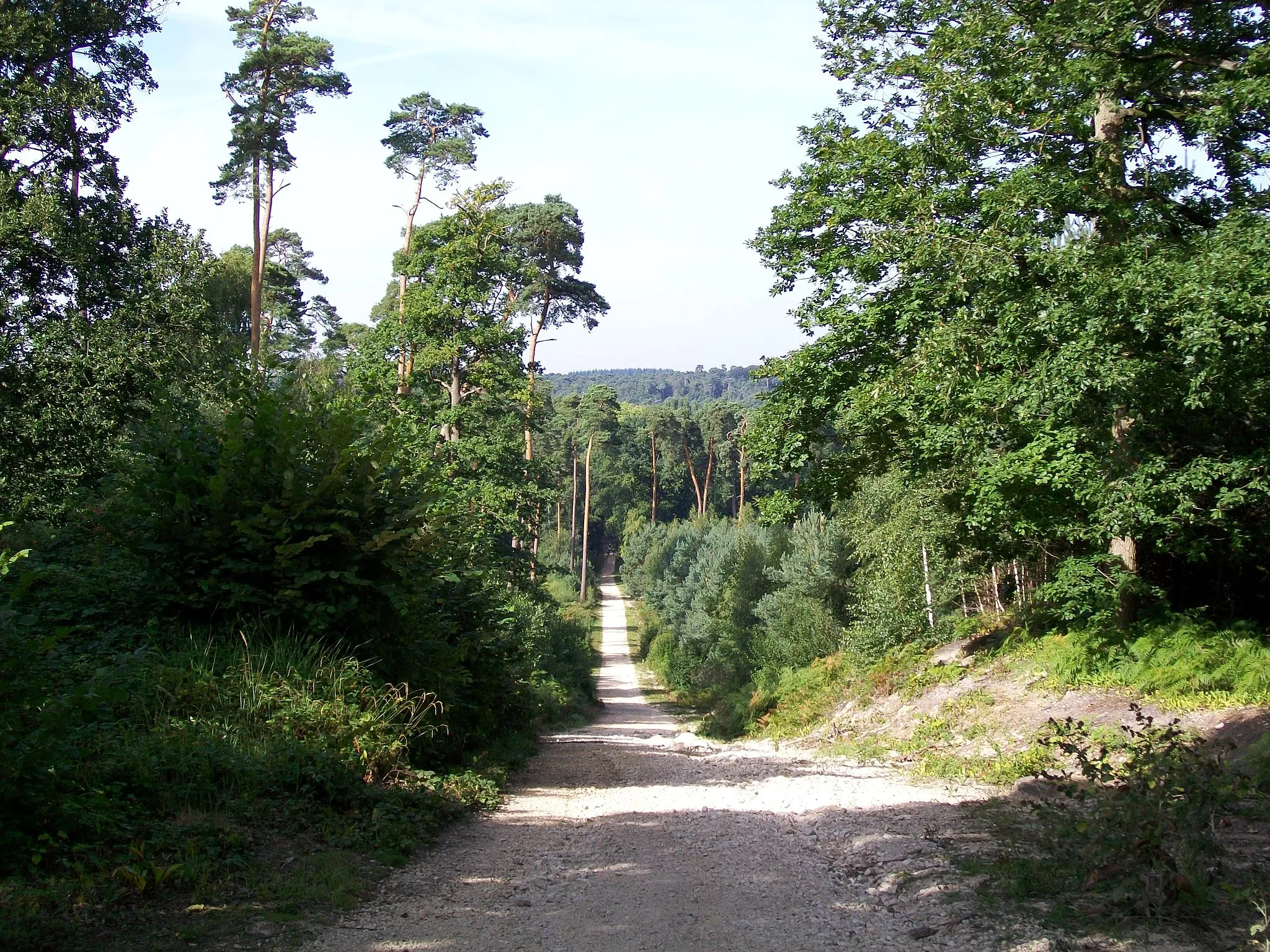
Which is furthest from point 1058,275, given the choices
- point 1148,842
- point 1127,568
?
point 1148,842

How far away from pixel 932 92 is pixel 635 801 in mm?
10498

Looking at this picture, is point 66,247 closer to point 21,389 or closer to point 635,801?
point 21,389

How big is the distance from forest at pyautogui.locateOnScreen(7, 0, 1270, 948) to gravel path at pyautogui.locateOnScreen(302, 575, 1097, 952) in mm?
585

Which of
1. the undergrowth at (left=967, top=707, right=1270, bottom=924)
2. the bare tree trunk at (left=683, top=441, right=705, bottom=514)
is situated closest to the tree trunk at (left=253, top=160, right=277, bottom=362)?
the undergrowth at (left=967, top=707, right=1270, bottom=924)

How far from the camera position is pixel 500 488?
26125 mm

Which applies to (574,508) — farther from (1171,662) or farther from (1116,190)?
(1171,662)

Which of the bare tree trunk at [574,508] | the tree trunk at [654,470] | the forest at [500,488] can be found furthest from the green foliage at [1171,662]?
the tree trunk at [654,470]

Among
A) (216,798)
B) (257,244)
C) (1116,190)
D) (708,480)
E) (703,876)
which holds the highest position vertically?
(257,244)

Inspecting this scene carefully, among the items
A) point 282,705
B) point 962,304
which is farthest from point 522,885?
point 962,304

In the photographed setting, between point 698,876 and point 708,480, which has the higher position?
point 708,480

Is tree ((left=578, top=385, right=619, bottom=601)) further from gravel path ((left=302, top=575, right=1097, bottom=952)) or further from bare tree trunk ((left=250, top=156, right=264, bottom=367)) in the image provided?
gravel path ((left=302, top=575, right=1097, bottom=952))

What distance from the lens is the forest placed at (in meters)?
6.62

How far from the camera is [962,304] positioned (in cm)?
Result: 1377

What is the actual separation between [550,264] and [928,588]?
73.6 ft
